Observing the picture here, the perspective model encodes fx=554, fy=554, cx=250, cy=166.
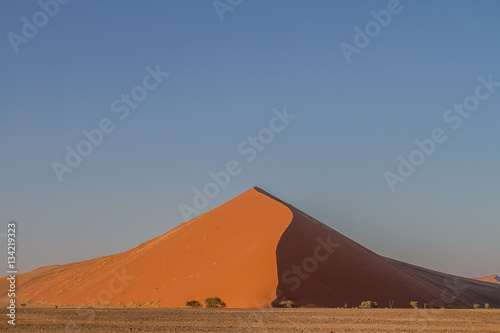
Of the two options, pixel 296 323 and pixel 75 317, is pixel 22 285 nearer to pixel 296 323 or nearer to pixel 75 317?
pixel 75 317

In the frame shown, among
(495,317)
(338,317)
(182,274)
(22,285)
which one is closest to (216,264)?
(182,274)

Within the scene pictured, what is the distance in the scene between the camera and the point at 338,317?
19797mm

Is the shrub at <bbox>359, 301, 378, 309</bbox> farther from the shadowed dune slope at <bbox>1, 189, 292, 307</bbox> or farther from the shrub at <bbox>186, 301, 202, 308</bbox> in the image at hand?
the shrub at <bbox>186, 301, 202, 308</bbox>

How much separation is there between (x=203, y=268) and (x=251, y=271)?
5.13 metres

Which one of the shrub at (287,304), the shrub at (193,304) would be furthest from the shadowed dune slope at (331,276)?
the shrub at (193,304)

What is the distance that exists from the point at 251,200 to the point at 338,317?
2528cm

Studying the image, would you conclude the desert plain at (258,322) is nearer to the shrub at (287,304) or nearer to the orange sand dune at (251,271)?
the shrub at (287,304)

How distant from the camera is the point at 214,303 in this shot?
27031 mm

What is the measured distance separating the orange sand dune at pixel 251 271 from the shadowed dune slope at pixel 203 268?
0.20 ft

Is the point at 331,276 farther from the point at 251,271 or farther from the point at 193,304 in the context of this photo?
the point at 193,304

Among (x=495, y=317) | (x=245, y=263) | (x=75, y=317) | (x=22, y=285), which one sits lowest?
(x=495, y=317)

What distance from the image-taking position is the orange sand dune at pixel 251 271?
28734 millimetres

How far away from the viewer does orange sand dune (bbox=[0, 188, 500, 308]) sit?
94.3 ft

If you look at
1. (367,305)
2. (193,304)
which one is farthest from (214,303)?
(367,305)
